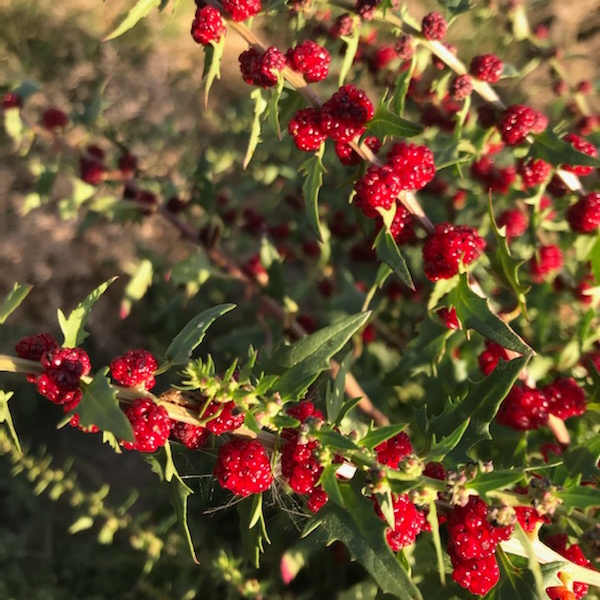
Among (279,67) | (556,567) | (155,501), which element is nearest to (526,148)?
(279,67)

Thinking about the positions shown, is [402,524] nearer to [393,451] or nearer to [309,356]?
[393,451]

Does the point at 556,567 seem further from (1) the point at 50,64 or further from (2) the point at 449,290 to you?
(1) the point at 50,64

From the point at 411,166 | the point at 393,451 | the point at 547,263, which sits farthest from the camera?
the point at 547,263

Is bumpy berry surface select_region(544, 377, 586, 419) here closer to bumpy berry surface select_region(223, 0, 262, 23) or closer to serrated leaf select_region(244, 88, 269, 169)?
serrated leaf select_region(244, 88, 269, 169)

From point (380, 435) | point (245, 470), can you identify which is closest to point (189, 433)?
point (245, 470)

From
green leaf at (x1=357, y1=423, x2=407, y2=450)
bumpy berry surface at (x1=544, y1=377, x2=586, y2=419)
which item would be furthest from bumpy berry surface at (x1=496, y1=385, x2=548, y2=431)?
green leaf at (x1=357, y1=423, x2=407, y2=450)
